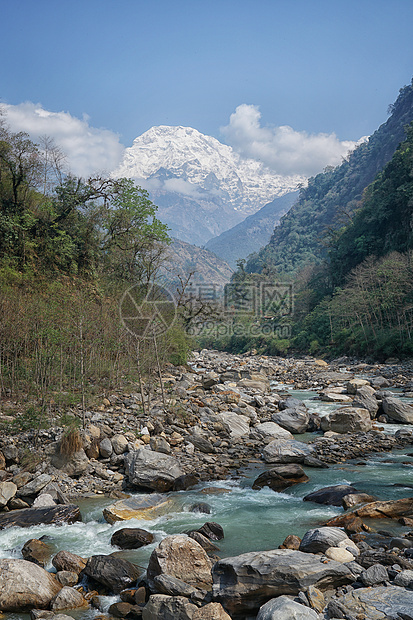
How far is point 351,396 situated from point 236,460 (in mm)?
9823

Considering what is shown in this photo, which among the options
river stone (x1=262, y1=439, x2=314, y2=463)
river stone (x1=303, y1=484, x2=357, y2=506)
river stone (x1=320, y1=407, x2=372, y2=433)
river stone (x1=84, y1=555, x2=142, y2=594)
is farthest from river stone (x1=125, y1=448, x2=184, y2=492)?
river stone (x1=320, y1=407, x2=372, y2=433)

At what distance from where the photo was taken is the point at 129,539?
6.43 m

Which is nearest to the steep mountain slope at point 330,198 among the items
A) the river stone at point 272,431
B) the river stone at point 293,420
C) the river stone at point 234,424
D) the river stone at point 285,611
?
the river stone at point 293,420

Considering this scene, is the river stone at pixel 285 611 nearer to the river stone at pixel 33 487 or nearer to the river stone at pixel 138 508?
the river stone at pixel 138 508

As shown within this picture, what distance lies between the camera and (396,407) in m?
14.2

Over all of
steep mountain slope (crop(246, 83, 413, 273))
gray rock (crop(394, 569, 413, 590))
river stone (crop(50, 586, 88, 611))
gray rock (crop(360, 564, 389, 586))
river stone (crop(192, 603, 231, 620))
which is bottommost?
river stone (crop(50, 586, 88, 611))

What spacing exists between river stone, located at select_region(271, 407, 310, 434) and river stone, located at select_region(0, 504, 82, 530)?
7.97 metres

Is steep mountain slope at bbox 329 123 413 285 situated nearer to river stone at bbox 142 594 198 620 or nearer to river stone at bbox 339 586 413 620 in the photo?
river stone at bbox 339 586 413 620

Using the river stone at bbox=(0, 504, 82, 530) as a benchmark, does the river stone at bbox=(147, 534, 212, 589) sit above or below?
above

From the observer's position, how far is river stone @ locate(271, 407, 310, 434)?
44.8 feet

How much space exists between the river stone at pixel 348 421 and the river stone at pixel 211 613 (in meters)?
9.34

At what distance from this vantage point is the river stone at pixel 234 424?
42.3 ft

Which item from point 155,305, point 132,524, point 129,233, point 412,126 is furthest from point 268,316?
point 132,524

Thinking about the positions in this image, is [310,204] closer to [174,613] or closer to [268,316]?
[268,316]
